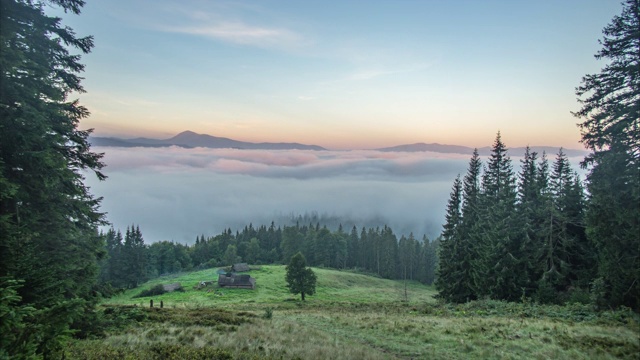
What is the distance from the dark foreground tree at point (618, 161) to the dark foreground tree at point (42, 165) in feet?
58.6

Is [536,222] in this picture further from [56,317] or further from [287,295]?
[287,295]

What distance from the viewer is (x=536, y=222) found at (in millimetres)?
37312

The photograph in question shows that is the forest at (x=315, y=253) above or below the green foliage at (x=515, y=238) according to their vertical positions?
below

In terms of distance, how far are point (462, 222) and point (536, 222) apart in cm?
809

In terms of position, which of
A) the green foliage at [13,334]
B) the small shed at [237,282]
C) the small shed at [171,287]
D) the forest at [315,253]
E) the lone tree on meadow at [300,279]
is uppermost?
the green foliage at [13,334]

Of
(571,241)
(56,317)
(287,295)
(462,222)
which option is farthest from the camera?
(287,295)

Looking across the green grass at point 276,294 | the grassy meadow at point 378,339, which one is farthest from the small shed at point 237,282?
the grassy meadow at point 378,339

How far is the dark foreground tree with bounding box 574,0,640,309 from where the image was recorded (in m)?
11.8

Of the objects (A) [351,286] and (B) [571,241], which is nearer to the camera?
(B) [571,241]

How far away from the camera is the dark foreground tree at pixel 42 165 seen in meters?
10.2

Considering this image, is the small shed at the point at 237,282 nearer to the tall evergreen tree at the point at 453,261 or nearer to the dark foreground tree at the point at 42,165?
the tall evergreen tree at the point at 453,261

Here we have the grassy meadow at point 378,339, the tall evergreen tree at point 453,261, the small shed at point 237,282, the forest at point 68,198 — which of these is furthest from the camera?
the small shed at point 237,282

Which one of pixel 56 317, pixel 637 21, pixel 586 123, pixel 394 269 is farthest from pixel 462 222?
pixel 394 269

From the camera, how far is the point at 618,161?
12.3m
